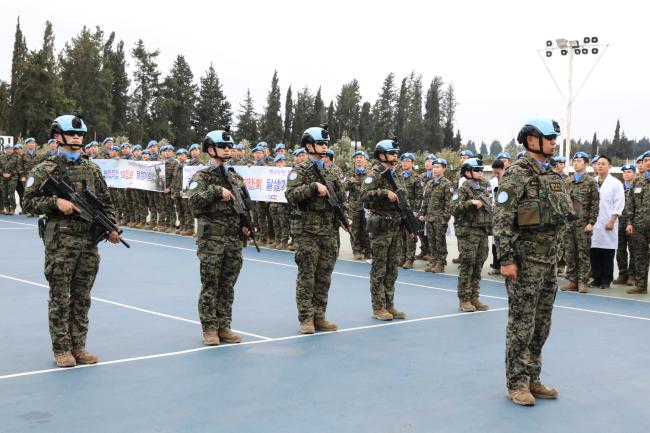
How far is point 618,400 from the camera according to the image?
639 centimetres

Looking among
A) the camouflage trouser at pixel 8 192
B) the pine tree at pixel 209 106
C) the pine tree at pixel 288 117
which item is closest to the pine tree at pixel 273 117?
the pine tree at pixel 288 117

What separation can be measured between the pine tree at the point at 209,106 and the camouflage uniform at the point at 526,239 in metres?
87.7

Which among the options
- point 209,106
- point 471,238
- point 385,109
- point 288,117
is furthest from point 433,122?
point 471,238

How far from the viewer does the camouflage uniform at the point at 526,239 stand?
6027 millimetres

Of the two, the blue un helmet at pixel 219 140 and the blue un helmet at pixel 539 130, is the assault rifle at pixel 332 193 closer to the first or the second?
the blue un helmet at pixel 219 140

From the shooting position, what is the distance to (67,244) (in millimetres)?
6859

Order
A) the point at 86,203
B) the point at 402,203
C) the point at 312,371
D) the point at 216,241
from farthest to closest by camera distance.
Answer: the point at 402,203, the point at 216,241, the point at 312,371, the point at 86,203

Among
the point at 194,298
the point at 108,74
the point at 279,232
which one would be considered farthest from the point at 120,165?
the point at 108,74

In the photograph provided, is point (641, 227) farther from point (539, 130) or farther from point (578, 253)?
point (539, 130)

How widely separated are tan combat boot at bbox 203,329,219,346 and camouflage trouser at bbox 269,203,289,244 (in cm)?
913

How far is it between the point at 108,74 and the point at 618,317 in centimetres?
8255

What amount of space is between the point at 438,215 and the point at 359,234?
225 cm

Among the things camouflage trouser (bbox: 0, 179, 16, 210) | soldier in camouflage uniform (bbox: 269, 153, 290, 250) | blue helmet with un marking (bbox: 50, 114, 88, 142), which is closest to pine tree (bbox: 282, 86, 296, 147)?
camouflage trouser (bbox: 0, 179, 16, 210)

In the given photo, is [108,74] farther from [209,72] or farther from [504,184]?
[504,184]
